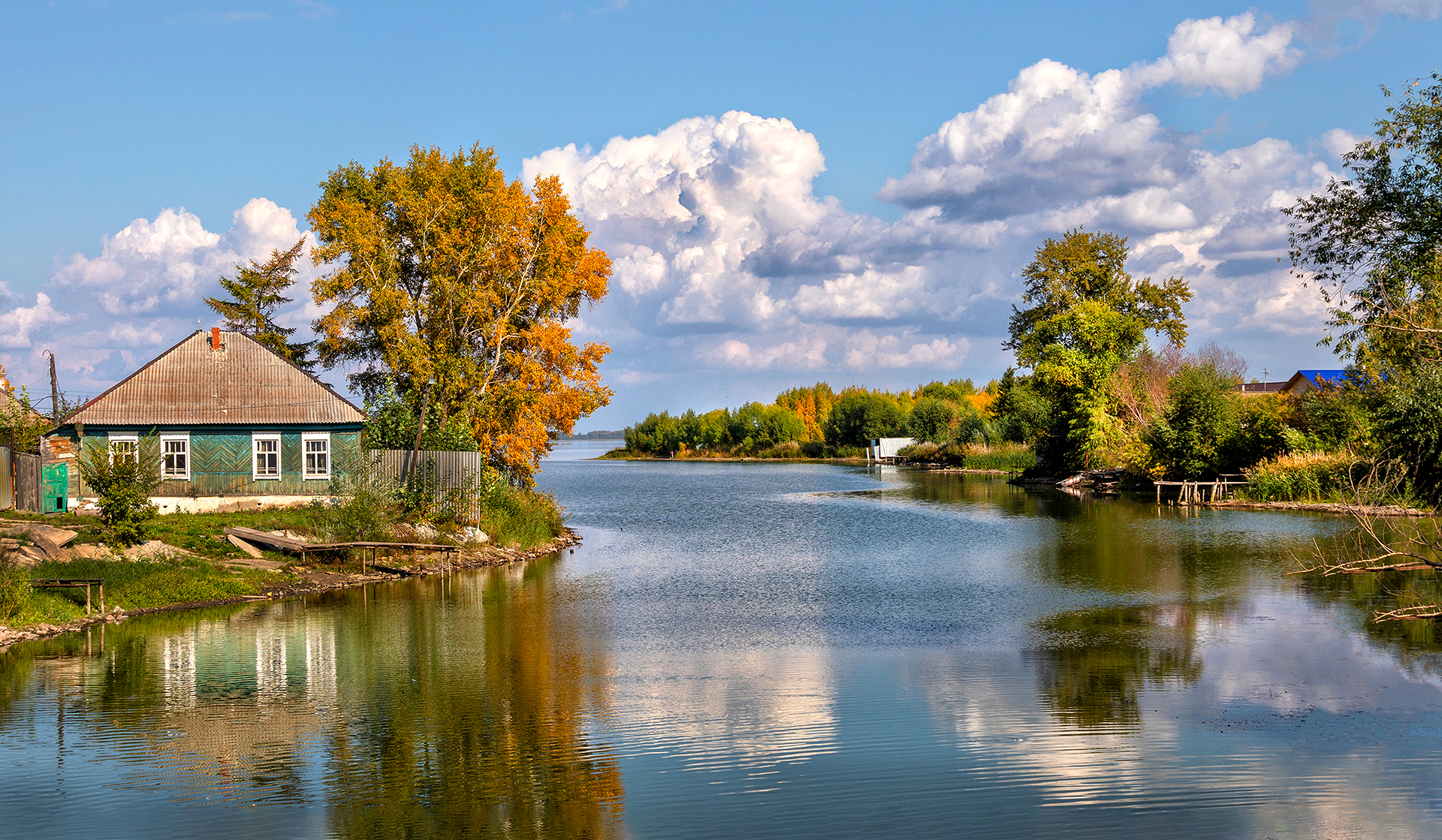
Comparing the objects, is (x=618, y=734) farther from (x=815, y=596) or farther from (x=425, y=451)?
(x=425, y=451)

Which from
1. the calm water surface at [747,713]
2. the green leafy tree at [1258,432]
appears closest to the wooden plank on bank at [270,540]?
the calm water surface at [747,713]

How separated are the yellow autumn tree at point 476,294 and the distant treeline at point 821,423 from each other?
6516 centimetres

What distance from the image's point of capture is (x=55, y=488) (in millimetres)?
31531

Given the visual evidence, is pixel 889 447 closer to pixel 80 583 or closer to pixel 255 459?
pixel 255 459

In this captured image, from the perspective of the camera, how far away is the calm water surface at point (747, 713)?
8375 millimetres

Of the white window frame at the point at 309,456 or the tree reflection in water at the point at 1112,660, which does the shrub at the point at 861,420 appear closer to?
the white window frame at the point at 309,456

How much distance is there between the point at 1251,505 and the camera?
4094cm

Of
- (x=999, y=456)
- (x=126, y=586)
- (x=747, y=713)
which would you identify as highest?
(x=999, y=456)

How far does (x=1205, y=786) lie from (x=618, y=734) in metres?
5.88

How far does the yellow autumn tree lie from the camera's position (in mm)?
33906

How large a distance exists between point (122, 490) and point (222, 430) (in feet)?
40.7

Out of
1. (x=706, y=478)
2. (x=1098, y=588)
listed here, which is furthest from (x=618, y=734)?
(x=706, y=478)

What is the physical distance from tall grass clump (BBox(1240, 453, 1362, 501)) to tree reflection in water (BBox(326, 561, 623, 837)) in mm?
33923

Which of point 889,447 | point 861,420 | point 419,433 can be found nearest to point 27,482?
point 419,433
